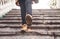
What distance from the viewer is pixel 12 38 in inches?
121

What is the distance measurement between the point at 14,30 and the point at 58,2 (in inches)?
194

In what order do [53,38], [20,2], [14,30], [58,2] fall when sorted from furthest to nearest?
[58,2] → [14,30] → [20,2] → [53,38]

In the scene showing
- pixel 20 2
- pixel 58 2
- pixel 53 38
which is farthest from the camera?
pixel 58 2

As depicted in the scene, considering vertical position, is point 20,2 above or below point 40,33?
above

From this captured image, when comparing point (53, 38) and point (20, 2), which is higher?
point (20, 2)

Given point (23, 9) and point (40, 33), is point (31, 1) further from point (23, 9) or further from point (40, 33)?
point (40, 33)

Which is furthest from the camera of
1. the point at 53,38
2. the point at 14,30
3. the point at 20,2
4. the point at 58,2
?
the point at 58,2

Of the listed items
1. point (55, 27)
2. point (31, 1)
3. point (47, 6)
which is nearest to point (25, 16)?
point (31, 1)

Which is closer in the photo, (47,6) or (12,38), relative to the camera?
(12,38)

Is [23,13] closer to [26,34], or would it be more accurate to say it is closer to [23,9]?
[23,9]

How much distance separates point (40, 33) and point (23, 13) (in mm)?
463

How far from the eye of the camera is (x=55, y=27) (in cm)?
376

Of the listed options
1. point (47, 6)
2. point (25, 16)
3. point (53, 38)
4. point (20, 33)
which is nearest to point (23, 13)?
point (25, 16)

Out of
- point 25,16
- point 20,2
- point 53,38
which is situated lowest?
point 53,38
